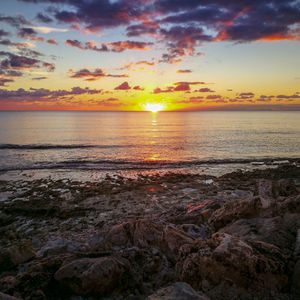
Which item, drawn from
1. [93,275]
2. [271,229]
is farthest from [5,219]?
[271,229]

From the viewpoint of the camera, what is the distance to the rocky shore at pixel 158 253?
399cm

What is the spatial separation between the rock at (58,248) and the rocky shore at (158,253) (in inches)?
1.2

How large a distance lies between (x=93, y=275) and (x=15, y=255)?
2.93 meters

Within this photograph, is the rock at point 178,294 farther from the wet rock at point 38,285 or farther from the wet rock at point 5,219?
the wet rock at point 5,219

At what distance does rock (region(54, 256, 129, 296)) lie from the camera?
4.35 meters

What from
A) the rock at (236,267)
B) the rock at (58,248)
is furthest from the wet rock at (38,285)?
the rock at (236,267)

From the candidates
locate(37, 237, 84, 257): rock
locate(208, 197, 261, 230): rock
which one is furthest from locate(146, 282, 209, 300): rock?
locate(37, 237, 84, 257): rock

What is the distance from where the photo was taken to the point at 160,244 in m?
6.10

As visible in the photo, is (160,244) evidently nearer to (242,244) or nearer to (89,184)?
(242,244)

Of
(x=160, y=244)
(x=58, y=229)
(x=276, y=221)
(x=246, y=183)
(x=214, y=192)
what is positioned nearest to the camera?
(x=276, y=221)

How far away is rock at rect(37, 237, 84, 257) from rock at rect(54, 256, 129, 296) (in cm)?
207

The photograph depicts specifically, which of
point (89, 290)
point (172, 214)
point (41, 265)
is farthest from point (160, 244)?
point (172, 214)

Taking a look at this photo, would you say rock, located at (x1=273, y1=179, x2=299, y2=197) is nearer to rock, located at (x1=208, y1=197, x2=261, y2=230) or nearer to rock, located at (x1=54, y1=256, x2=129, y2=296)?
rock, located at (x1=208, y1=197, x2=261, y2=230)

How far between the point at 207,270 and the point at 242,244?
91 centimetres
